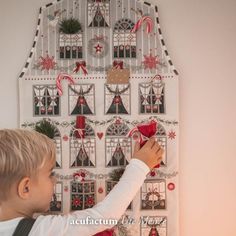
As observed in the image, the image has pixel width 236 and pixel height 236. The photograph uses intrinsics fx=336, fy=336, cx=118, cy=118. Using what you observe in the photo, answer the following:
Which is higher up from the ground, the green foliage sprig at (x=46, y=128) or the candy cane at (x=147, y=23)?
the candy cane at (x=147, y=23)

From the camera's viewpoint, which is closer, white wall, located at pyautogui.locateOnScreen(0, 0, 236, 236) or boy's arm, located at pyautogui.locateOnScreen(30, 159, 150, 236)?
boy's arm, located at pyautogui.locateOnScreen(30, 159, 150, 236)

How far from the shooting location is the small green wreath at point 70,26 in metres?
1.16

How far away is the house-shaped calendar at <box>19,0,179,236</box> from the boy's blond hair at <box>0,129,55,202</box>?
0.33 metres

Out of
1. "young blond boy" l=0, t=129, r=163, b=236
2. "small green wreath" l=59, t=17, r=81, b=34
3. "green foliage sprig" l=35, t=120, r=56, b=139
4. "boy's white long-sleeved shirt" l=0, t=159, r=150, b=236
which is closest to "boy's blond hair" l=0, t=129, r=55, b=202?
"young blond boy" l=0, t=129, r=163, b=236

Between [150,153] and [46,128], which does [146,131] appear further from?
[46,128]

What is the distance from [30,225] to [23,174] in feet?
0.41

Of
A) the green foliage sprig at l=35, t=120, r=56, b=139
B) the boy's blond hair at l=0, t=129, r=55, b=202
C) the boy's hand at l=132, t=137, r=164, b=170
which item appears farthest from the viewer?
the green foliage sprig at l=35, t=120, r=56, b=139

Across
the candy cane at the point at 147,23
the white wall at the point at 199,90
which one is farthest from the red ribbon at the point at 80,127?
the candy cane at the point at 147,23

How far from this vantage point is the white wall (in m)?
1.19

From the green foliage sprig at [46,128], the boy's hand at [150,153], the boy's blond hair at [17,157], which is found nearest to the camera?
the boy's blond hair at [17,157]

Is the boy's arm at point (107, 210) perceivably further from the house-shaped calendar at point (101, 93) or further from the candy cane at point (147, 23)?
the candy cane at point (147, 23)

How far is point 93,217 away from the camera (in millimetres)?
906

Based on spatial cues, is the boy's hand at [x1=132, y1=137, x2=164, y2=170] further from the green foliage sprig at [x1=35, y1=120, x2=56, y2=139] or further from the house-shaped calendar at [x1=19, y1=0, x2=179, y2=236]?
the green foliage sprig at [x1=35, y1=120, x2=56, y2=139]

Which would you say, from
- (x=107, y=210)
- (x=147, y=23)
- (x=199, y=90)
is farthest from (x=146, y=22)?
(x=107, y=210)
